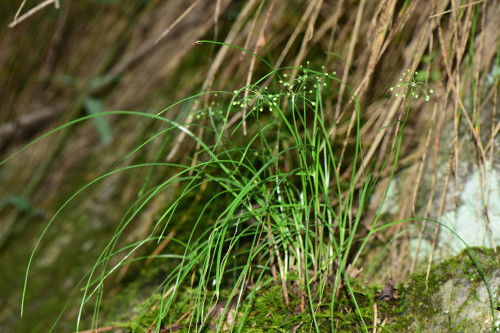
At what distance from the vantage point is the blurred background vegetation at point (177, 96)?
111cm

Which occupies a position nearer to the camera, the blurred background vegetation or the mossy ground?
the mossy ground

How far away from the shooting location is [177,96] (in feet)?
4.64

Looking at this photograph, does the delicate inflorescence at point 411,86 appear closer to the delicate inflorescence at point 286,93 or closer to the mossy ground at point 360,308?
the delicate inflorescence at point 286,93

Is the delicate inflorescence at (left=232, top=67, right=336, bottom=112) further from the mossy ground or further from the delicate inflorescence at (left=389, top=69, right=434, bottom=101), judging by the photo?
the mossy ground

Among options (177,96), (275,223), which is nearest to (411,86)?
(275,223)

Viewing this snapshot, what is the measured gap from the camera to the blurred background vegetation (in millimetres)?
1107

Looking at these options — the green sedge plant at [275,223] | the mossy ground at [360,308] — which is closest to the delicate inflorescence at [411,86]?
the green sedge plant at [275,223]

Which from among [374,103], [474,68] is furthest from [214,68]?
[474,68]

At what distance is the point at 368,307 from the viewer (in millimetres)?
1011

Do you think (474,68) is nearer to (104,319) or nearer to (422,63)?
(422,63)

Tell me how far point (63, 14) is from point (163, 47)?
0.33m

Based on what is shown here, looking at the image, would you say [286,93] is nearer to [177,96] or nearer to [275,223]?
[275,223]

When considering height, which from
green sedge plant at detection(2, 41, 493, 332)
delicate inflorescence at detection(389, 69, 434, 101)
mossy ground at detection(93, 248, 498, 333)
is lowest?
mossy ground at detection(93, 248, 498, 333)

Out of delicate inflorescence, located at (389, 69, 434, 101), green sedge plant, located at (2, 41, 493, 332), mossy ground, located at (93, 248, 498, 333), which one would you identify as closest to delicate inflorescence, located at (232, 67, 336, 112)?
green sedge plant, located at (2, 41, 493, 332)
